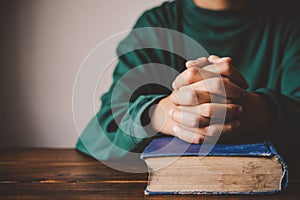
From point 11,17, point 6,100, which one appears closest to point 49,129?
point 6,100

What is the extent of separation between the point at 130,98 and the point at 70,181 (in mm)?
274

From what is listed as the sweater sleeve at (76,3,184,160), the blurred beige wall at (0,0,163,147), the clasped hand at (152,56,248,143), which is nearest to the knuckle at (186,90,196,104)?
the clasped hand at (152,56,248,143)

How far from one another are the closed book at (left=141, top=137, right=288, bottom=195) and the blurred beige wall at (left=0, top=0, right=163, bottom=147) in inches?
19.5

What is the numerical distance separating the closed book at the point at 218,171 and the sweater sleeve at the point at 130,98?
8.6 inches

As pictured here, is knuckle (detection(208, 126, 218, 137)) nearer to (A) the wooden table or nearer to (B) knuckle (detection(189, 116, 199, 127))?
(B) knuckle (detection(189, 116, 199, 127))

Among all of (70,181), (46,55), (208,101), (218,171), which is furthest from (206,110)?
(46,55)

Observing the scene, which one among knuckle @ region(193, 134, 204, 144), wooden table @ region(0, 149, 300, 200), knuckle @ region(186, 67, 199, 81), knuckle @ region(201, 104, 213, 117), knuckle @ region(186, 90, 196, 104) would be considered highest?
knuckle @ region(186, 67, 199, 81)

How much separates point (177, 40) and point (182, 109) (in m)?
0.30

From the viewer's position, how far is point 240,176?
617 millimetres

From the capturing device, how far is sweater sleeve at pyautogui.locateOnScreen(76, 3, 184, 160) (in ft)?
2.82

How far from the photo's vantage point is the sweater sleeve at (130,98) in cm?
86

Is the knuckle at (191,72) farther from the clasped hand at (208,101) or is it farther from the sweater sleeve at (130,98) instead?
the sweater sleeve at (130,98)

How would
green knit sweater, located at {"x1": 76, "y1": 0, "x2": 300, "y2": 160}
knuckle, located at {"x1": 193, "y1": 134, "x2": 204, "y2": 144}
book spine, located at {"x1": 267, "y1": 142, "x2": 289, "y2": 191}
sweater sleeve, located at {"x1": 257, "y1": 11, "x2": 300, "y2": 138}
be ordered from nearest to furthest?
book spine, located at {"x1": 267, "y1": 142, "x2": 289, "y2": 191}
knuckle, located at {"x1": 193, "y1": 134, "x2": 204, "y2": 144}
sweater sleeve, located at {"x1": 257, "y1": 11, "x2": 300, "y2": 138}
green knit sweater, located at {"x1": 76, "y1": 0, "x2": 300, "y2": 160}

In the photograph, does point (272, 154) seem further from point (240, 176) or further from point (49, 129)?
point (49, 129)
